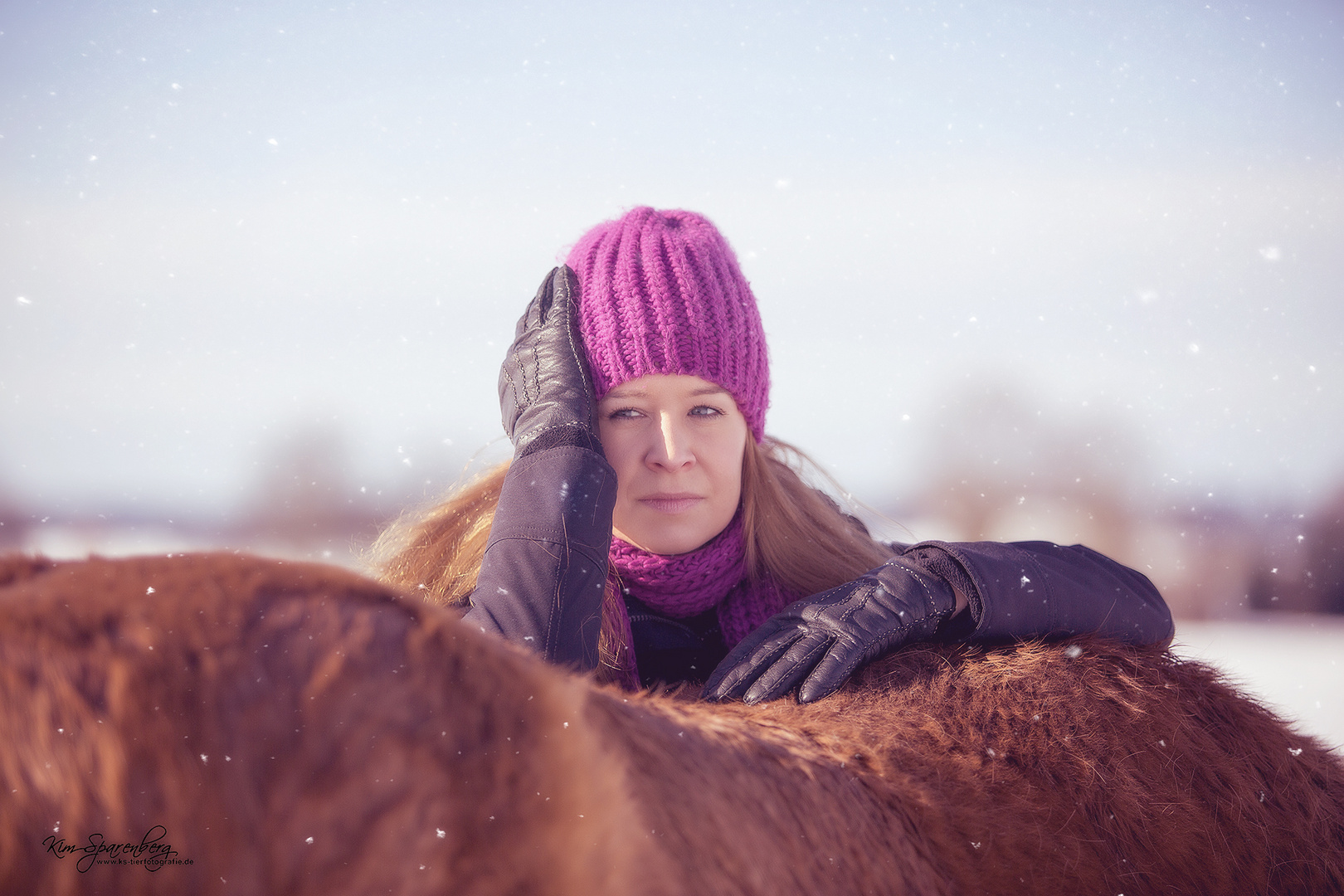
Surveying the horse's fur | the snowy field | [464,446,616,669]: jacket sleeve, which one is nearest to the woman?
[464,446,616,669]: jacket sleeve

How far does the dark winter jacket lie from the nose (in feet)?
0.65

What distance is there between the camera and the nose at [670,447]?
1918 mm

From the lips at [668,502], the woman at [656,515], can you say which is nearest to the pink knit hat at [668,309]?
the woman at [656,515]

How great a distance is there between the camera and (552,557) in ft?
5.01

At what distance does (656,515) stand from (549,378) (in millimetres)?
433

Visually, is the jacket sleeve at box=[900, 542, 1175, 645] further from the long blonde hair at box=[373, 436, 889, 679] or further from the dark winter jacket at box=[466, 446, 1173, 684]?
the long blonde hair at box=[373, 436, 889, 679]

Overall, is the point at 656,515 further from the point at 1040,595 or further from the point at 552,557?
the point at 1040,595

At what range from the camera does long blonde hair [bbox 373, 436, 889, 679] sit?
6.75 feet

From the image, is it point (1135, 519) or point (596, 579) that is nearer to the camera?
point (596, 579)

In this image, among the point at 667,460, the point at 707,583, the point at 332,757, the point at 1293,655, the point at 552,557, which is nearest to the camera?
the point at 332,757

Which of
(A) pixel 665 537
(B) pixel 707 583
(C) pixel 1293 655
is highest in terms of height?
(A) pixel 665 537

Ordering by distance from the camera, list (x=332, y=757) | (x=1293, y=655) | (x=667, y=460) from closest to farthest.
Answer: (x=332, y=757), (x=667, y=460), (x=1293, y=655)

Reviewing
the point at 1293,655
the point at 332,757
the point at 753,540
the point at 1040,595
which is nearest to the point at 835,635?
the point at 1040,595

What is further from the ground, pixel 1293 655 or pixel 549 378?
pixel 549 378
